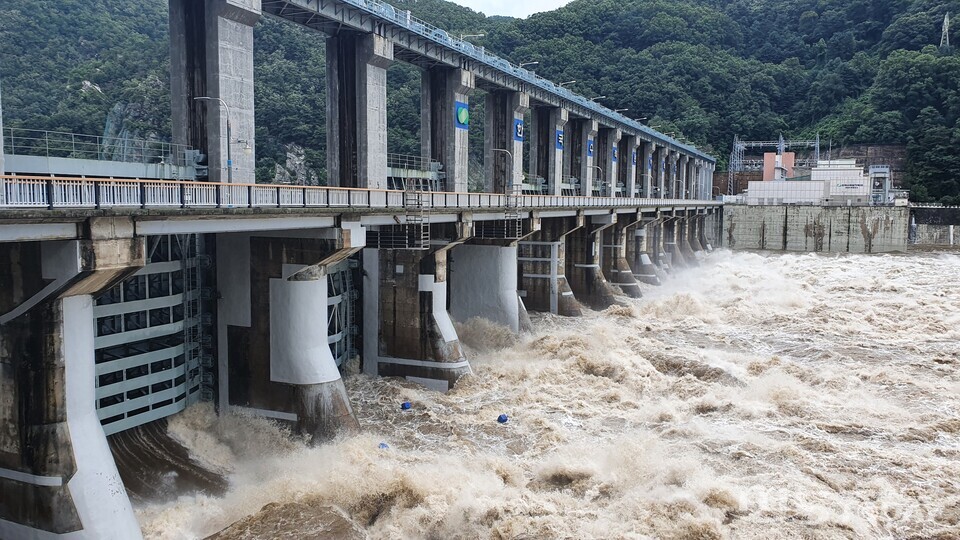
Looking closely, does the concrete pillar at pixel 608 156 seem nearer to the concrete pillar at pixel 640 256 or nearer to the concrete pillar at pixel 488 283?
the concrete pillar at pixel 640 256

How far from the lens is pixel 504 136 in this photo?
157 ft

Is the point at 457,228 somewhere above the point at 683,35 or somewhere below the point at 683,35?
below

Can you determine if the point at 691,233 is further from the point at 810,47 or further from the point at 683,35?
the point at 810,47

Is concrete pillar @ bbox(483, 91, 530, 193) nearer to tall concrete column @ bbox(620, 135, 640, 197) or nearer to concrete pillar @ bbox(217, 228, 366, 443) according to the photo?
concrete pillar @ bbox(217, 228, 366, 443)

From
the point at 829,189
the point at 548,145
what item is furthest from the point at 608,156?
the point at 829,189

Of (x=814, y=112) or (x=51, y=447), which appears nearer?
(x=51, y=447)

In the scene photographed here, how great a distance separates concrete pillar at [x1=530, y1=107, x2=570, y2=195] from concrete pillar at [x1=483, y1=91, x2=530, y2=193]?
672 centimetres

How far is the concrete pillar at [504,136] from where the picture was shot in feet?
155

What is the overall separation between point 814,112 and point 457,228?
12089 cm

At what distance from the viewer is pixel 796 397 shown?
89.6 feet

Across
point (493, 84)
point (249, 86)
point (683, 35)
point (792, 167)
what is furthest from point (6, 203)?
point (683, 35)

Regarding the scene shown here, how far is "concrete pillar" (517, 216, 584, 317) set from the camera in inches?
1842

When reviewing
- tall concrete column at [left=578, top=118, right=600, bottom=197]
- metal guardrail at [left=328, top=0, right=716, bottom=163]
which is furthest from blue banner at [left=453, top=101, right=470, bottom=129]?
tall concrete column at [left=578, top=118, right=600, bottom=197]

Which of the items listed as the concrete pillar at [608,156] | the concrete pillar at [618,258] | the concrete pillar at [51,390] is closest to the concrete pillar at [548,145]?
the concrete pillar at [618,258]
